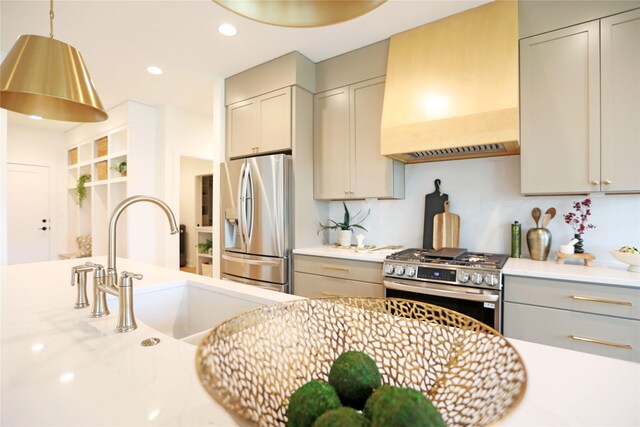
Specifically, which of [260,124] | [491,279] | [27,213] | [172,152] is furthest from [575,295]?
[27,213]

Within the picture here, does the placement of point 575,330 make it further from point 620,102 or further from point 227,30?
point 227,30

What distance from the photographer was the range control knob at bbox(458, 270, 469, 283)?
190cm

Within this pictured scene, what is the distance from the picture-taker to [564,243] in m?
2.20

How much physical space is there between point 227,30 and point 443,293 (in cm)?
248

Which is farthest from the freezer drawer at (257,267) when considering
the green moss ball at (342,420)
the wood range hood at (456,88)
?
the green moss ball at (342,420)

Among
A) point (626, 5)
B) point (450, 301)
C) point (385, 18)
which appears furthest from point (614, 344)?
point (385, 18)

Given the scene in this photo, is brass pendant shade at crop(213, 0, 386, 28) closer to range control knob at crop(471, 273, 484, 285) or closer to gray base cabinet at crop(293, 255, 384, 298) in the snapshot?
range control knob at crop(471, 273, 484, 285)

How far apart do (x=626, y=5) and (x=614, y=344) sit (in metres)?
1.85

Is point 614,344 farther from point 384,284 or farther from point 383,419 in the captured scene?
point 383,419

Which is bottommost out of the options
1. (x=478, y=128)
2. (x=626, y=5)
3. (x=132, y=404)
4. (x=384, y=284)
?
(x=384, y=284)

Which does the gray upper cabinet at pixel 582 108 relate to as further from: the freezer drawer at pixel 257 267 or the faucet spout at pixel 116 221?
the faucet spout at pixel 116 221

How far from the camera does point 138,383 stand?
658 mm

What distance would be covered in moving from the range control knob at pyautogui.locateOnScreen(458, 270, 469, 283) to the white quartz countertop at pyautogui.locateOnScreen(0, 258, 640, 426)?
114 cm

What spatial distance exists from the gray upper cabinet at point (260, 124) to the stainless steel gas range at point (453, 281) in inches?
58.9
